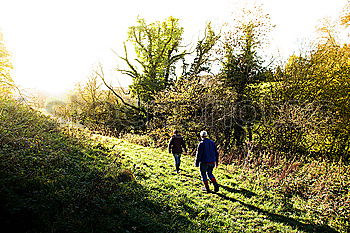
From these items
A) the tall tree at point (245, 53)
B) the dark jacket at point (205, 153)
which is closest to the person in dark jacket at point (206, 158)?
the dark jacket at point (205, 153)

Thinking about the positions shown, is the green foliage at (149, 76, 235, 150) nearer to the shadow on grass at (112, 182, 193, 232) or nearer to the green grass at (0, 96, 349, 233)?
the green grass at (0, 96, 349, 233)

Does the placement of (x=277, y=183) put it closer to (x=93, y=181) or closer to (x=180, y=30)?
(x=93, y=181)

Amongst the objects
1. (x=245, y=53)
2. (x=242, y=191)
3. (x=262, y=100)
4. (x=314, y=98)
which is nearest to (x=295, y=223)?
(x=242, y=191)

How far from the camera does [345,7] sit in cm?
1630

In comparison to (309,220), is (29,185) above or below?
above

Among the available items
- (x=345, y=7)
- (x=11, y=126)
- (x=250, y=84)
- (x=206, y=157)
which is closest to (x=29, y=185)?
(x=11, y=126)

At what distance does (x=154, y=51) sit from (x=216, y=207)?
23.6 meters

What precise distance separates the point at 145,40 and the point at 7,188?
25.3 metres

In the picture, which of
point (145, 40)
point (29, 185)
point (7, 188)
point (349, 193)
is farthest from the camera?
point (145, 40)

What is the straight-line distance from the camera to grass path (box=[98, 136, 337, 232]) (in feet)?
18.3

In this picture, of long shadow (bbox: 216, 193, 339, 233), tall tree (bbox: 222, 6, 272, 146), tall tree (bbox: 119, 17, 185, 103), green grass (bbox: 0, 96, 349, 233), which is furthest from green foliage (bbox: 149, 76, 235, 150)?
tall tree (bbox: 119, 17, 185, 103)

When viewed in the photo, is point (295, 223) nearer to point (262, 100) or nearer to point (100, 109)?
point (262, 100)

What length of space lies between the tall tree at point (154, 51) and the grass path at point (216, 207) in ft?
61.0

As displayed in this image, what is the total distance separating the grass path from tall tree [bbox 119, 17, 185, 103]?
61.0 ft
